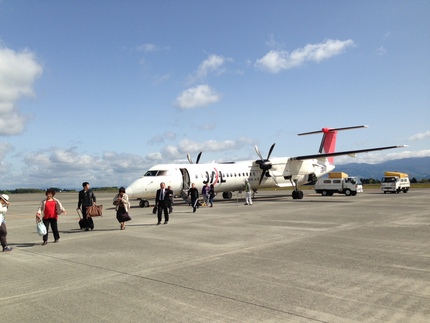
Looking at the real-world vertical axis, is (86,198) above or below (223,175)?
below

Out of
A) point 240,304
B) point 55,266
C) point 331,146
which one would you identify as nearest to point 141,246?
point 55,266

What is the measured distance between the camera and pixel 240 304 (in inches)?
193

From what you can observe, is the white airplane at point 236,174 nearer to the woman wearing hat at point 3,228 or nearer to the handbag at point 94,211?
the handbag at point 94,211

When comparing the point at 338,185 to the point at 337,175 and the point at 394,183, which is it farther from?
the point at 394,183

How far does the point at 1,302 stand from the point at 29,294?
1.38ft

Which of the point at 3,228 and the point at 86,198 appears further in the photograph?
the point at 86,198

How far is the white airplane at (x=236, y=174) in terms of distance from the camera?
2359 centimetres

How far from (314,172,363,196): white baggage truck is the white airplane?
1893mm

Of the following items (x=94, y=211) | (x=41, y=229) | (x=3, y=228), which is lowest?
(x=41, y=229)

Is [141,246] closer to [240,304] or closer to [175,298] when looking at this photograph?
[175,298]

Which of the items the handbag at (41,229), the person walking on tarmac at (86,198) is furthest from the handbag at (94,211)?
the handbag at (41,229)

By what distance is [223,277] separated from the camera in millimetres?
6281

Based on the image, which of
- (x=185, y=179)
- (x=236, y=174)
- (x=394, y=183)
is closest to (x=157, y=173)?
(x=185, y=179)

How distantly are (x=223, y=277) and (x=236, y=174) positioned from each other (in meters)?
23.3
